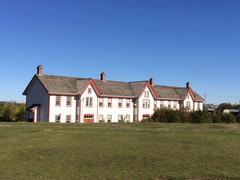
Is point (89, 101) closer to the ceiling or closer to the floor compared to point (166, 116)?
closer to the ceiling

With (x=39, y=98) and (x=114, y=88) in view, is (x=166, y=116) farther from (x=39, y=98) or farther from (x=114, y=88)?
(x=39, y=98)

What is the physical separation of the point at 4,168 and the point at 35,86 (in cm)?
4402

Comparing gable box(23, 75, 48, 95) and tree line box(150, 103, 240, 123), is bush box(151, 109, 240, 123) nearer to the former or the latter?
tree line box(150, 103, 240, 123)

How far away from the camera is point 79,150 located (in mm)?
16422

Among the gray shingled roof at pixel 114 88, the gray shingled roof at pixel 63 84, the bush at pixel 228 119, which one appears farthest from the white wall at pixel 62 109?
the bush at pixel 228 119

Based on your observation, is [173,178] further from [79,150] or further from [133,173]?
[79,150]

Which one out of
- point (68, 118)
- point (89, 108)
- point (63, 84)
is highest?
point (63, 84)

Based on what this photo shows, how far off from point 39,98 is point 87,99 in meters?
7.66

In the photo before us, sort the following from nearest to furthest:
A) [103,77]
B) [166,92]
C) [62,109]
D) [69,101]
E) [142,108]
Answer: [62,109], [69,101], [103,77], [142,108], [166,92]

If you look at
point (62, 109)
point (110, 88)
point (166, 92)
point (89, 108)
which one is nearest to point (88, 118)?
point (89, 108)

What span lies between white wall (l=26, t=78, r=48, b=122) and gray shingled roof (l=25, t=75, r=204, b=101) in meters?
1.39

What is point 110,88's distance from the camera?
62.3m

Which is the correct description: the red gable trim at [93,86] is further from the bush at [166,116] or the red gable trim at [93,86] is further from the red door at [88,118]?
the bush at [166,116]

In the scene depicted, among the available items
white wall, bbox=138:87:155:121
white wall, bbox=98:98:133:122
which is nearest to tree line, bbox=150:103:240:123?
white wall, bbox=98:98:133:122
